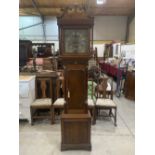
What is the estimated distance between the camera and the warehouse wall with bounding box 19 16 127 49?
13117 millimetres

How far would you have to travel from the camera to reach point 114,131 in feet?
13.1

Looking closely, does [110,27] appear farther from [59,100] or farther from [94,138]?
[94,138]

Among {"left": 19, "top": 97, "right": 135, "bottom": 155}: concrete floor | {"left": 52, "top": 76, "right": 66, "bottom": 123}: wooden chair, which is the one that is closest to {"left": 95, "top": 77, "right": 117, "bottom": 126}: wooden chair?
{"left": 19, "top": 97, "right": 135, "bottom": 155}: concrete floor

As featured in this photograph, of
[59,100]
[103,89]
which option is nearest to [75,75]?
[59,100]

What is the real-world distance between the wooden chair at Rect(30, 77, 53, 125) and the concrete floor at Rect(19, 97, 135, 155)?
0.25 m

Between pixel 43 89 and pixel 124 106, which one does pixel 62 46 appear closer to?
pixel 43 89

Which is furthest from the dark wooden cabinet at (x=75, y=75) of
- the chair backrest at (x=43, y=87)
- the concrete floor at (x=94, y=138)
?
the chair backrest at (x=43, y=87)

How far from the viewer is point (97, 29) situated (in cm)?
1360

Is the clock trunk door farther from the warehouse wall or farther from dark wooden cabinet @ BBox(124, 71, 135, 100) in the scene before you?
the warehouse wall

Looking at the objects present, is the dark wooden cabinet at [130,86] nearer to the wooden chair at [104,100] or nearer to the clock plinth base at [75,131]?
the wooden chair at [104,100]

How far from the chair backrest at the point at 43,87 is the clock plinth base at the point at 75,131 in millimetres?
1600

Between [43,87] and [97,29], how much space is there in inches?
382

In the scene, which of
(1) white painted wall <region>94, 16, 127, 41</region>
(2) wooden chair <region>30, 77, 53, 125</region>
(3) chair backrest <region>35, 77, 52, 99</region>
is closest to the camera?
(2) wooden chair <region>30, 77, 53, 125</region>

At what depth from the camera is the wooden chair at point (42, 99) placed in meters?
4.29
